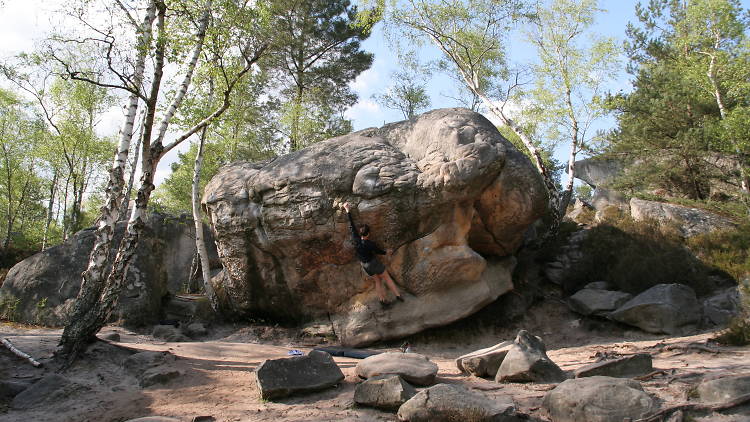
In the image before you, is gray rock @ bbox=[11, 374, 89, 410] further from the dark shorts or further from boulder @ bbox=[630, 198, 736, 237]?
boulder @ bbox=[630, 198, 736, 237]

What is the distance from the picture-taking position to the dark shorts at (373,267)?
970 centimetres

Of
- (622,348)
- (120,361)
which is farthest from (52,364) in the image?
(622,348)

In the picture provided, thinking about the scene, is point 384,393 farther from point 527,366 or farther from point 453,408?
point 527,366

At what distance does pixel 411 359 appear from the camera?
250 inches

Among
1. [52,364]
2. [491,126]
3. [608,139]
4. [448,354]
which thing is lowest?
[448,354]

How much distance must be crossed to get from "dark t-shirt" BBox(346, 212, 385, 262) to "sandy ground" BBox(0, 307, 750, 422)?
2141mm

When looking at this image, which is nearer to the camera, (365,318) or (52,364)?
(52,364)

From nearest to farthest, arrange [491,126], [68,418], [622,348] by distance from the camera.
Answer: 1. [68,418]
2. [622,348]
3. [491,126]

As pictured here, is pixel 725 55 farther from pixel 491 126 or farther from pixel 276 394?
pixel 276 394

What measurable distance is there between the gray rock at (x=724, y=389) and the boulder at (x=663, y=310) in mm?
4585

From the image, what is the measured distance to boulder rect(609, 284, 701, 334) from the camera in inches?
344

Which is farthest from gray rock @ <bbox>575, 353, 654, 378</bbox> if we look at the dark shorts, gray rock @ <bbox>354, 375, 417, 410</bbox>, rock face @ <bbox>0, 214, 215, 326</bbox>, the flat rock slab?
rock face @ <bbox>0, 214, 215, 326</bbox>

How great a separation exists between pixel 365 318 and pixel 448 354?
2012 mm

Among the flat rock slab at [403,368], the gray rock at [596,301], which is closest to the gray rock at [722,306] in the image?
the gray rock at [596,301]
